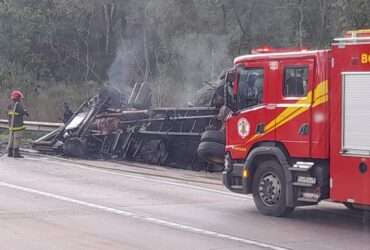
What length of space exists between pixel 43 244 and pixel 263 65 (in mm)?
4885

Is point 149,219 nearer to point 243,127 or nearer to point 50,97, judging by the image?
point 243,127

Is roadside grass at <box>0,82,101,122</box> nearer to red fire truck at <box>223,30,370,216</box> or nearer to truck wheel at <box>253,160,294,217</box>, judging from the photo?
red fire truck at <box>223,30,370,216</box>

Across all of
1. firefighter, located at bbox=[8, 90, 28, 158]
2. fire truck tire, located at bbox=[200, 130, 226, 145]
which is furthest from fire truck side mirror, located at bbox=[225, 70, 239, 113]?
firefighter, located at bbox=[8, 90, 28, 158]

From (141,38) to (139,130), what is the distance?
1615 centimetres

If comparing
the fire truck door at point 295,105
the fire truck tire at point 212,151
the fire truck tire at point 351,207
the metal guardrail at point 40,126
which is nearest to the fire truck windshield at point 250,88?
the fire truck door at point 295,105

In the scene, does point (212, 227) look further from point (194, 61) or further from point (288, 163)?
point (194, 61)

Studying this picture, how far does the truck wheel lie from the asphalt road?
0.63ft

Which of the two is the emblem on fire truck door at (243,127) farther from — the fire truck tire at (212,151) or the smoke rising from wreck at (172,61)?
the smoke rising from wreck at (172,61)

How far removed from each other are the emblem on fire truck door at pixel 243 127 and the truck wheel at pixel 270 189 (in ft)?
1.87

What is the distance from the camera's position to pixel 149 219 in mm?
11508

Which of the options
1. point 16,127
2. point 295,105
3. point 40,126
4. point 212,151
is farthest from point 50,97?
point 295,105

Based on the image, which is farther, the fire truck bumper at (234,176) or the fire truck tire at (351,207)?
the fire truck bumper at (234,176)

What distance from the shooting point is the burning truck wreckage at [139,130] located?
1992 centimetres

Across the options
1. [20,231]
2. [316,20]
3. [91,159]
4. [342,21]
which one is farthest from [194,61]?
[20,231]
